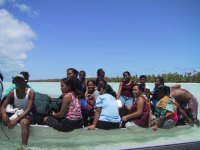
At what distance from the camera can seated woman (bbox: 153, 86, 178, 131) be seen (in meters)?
6.95

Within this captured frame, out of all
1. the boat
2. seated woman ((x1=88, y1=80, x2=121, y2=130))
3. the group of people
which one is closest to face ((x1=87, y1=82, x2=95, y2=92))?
the group of people

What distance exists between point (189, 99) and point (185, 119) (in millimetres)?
516

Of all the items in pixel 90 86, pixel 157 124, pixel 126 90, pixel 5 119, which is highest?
pixel 90 86

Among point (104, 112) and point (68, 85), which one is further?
point (104, 112)

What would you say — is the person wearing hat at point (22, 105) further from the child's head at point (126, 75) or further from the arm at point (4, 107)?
the child's head at point (126, 75)

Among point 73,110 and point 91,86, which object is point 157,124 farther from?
point 73,110

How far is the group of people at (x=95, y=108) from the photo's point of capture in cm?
583

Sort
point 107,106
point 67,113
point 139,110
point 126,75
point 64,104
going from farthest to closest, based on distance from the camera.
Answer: point 126,75
point 139,110
point 107,106
point 67,113
point 64,104

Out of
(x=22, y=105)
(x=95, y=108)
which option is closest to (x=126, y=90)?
(x=95, y=108)

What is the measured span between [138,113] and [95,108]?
2.95 feet

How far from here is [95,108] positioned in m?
6.46

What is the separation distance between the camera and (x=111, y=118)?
6.46m

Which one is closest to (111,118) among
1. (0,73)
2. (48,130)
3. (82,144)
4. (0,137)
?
(82,144)

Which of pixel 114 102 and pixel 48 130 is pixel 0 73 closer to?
pixel 48 130
